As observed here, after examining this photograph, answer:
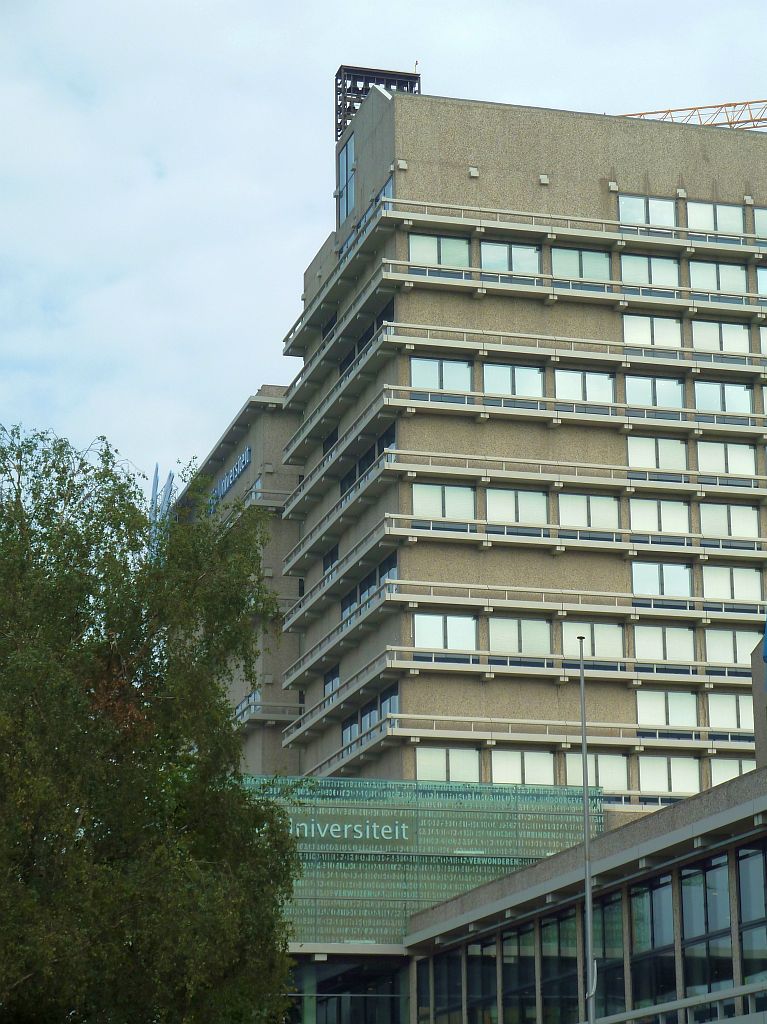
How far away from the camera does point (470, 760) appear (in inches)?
3219

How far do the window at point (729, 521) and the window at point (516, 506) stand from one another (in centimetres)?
793

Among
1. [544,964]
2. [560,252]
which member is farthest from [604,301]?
[544,964]

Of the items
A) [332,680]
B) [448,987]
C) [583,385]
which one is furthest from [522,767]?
[583,385]

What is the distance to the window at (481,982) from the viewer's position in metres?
64.1

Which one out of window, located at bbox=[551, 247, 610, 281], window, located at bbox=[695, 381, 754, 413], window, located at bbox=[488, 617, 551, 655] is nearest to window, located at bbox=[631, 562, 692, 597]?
window, located at bbox=[488, 617, 551, 655]

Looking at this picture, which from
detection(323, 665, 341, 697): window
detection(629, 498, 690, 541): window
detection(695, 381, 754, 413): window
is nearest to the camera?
detection(629, 498, 690, 541): window

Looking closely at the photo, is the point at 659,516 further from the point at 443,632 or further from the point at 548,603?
the point at 443,632

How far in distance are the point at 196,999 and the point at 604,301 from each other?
53.8m

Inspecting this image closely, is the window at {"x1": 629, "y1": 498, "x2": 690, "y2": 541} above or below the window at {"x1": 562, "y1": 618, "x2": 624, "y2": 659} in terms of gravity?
above

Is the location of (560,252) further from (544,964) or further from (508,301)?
(544,964)

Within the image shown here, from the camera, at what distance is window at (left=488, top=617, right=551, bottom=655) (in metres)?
83.9

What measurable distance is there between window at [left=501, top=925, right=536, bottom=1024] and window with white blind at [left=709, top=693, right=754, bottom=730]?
24.6 metres

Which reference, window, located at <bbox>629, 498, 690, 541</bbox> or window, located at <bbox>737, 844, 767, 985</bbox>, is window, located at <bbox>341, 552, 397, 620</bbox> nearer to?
window, located at <bbox>629, 498, 690, 541</bbox>

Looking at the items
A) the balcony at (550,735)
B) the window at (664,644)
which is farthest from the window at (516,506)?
the balcony at (550,735)
